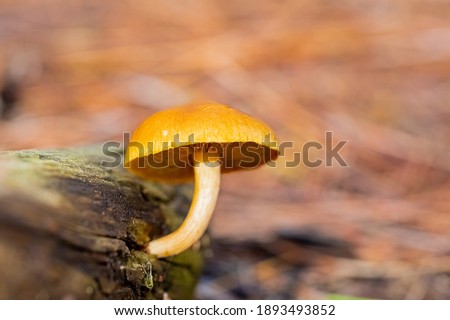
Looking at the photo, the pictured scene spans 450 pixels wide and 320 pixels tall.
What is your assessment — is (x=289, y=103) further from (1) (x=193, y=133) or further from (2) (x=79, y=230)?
(2) (x=79, y=230)

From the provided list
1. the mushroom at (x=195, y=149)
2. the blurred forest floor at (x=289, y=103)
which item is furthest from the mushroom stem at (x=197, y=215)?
the blurred forest floor at (x=289, y=103)

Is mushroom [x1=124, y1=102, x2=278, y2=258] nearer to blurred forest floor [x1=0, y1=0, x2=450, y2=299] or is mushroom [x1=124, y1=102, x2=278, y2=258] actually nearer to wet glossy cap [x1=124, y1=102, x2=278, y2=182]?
wet glossy cap [x1=124, y1=102, x2=278, y2=182]

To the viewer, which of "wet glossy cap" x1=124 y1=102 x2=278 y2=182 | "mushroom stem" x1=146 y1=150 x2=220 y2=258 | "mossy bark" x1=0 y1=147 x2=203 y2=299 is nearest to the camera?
"mossy bark" x1=0 y1=147 x2=203 y2=299

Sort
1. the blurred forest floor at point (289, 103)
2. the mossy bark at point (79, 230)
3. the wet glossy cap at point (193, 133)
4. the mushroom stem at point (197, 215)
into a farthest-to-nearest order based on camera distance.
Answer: the blurred forest floor at point (289, 103) → the mushroom stem at point (197, 215) → the wet glossy cap at point (193, 133) → the mossy bark at point (79, 230)

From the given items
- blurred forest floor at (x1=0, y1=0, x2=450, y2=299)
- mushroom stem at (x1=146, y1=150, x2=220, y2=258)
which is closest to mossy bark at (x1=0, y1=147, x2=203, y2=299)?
mushroom stem at (x1=146, y1=150, x2=220, y2=258)

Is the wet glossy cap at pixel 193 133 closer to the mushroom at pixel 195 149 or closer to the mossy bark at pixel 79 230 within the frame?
the mushroom at pixel 195 149

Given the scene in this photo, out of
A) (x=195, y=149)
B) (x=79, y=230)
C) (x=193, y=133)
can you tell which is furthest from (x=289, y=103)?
(x=79, y=230)

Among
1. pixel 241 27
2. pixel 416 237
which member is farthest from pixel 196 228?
pixel 241 27
